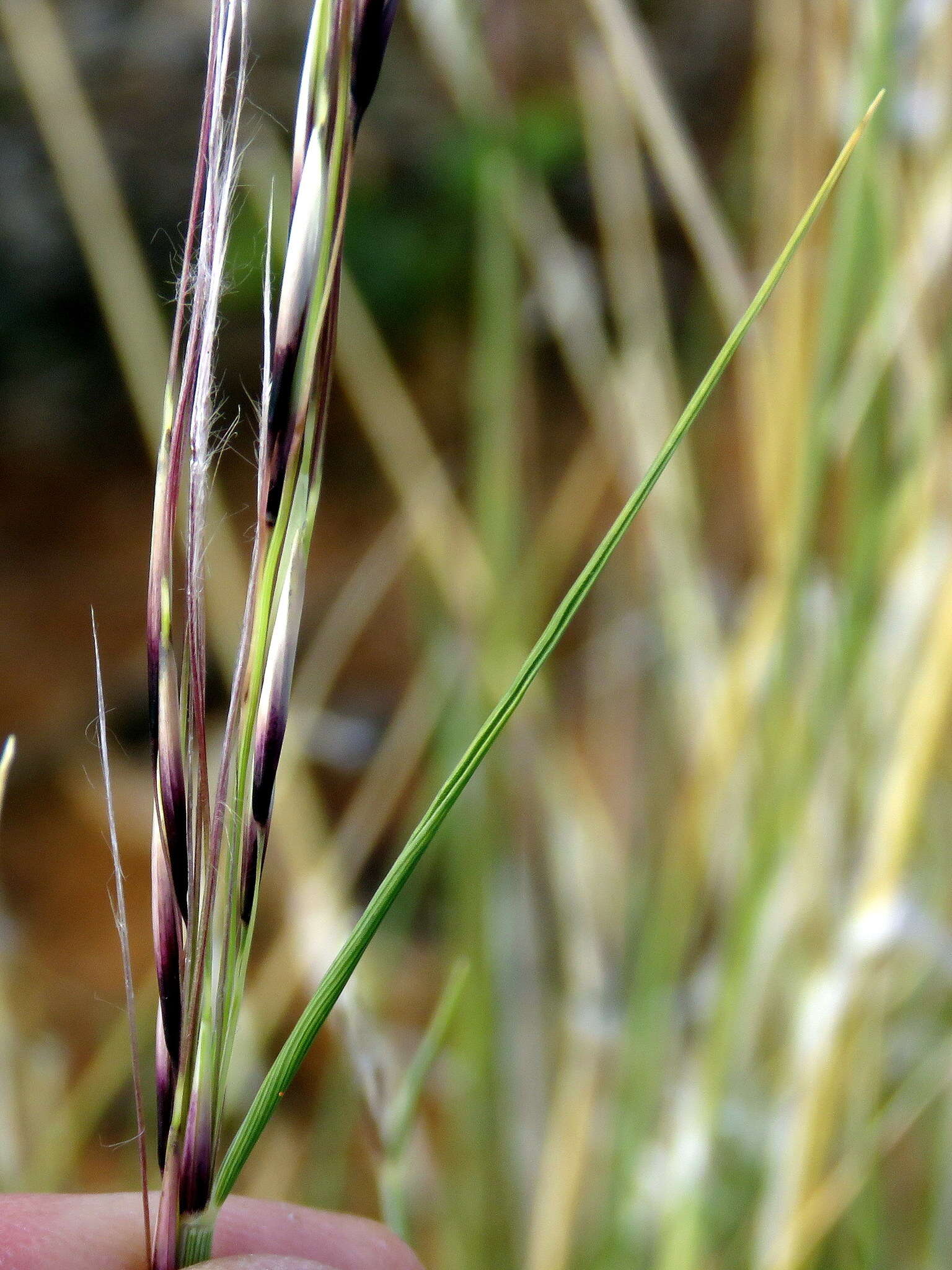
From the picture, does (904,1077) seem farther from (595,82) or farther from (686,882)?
(595,82)

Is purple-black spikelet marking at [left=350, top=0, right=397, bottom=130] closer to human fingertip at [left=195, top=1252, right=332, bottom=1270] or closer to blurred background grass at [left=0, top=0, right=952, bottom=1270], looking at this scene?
blurred background grass at [left=0, top=0, right=952, bottom=1270]

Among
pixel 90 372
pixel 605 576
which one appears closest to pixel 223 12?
pixel 605 576

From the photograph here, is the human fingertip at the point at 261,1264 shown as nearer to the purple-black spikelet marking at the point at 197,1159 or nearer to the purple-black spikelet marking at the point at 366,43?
the purple-black spikelet marking at the point at 197,1159

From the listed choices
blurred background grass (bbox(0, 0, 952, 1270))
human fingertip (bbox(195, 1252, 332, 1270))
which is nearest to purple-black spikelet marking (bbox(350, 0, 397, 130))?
blurred background grass (bbox(0, 0, 952, 1270))

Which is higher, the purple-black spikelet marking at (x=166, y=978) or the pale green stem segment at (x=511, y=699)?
the pale green stem segment at (x=511, y=699)

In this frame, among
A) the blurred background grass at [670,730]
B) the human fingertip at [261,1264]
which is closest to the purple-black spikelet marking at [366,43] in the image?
the blurred background grass at [670,730]

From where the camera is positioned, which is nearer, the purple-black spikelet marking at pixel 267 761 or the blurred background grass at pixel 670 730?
the purple-black spikelet marking at pixel 267 761

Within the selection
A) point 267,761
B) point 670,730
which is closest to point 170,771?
point 267,761

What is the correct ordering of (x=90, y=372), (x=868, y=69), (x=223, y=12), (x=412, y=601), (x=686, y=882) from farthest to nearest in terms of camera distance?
1. (x=90, y=372)
2. (x=412, y=601)
3. (x=686, y=882)
4. (x=868, y=69)
5. (x=223, y=12)

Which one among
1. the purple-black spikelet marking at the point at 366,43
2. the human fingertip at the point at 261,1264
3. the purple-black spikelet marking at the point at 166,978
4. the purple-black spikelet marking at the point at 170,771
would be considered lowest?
the human fingertip at the point at 261,1264
